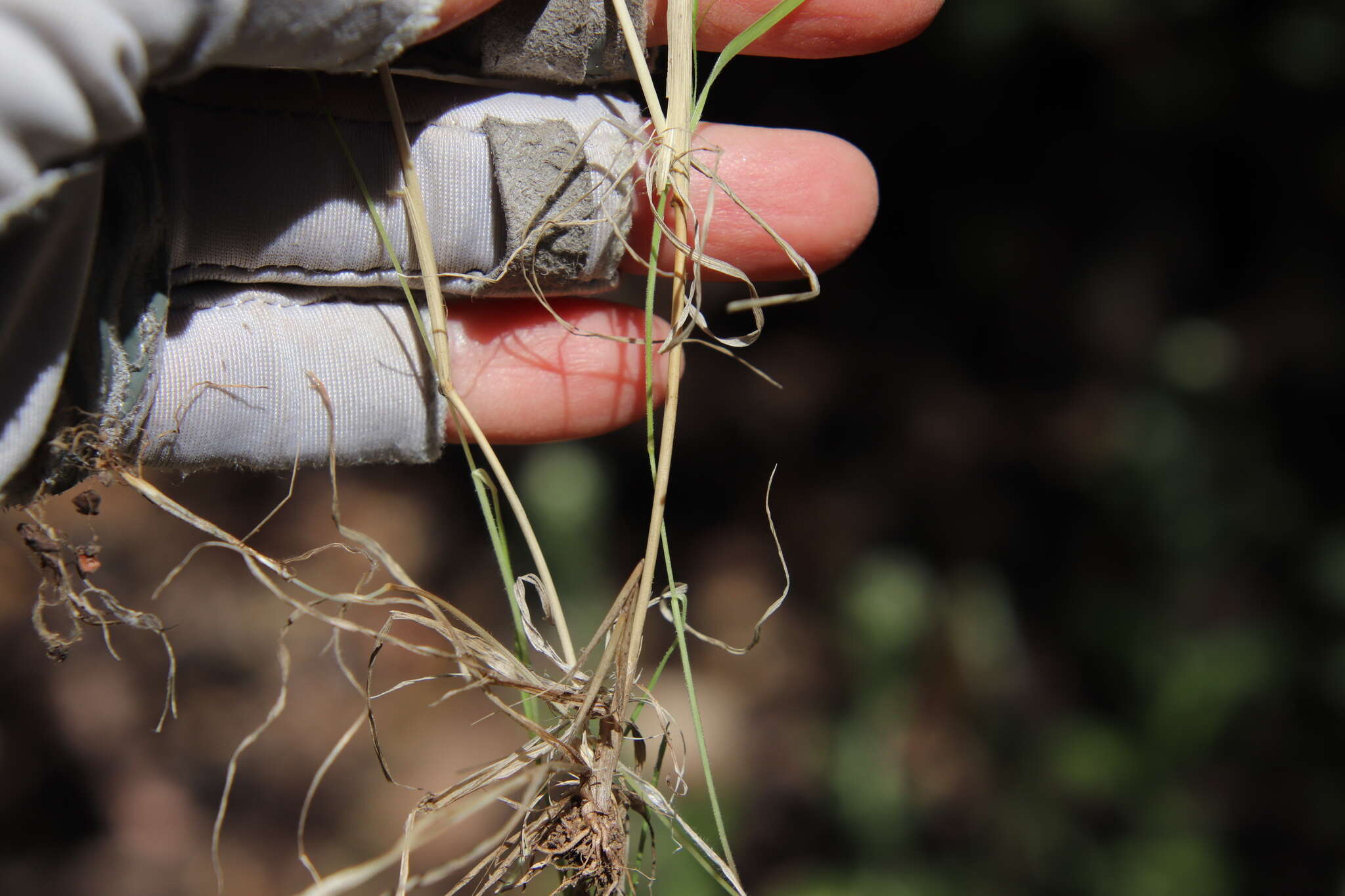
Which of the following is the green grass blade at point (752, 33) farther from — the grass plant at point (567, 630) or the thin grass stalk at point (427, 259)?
the thin grass stalk at point (427, 259)

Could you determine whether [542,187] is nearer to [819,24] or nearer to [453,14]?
[453,14]

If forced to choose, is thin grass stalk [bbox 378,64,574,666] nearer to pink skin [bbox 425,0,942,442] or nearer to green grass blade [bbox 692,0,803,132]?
pink skin [bbox 425,0,942,442]

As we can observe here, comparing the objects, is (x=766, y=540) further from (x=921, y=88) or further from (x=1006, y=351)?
(x=921, y=88)

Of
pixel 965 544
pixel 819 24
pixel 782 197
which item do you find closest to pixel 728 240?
pixel 782 197

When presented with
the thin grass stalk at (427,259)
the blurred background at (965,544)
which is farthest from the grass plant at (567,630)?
the blurred background at (965,544)

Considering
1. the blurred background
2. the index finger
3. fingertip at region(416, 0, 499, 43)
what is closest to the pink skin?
the index finger

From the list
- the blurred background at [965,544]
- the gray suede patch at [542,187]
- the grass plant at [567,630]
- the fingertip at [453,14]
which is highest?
the fingertip at [453,14]
